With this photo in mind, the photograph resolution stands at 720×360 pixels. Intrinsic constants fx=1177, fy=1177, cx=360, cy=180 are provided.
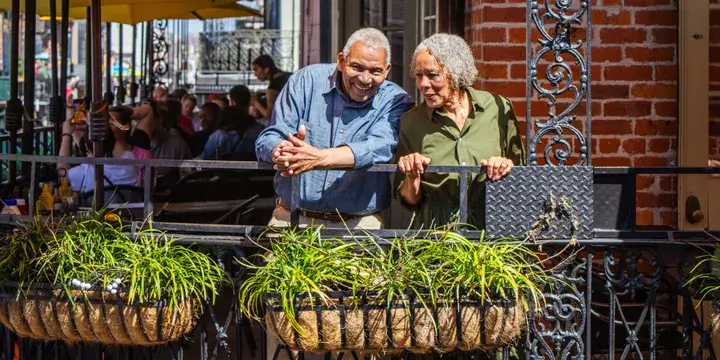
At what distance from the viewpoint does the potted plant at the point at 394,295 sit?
4027 mm

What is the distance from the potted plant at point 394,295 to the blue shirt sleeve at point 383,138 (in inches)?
17.4

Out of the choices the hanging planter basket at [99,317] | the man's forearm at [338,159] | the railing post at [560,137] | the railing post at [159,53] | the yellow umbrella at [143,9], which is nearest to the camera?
the hanging planter basket at [99,317]

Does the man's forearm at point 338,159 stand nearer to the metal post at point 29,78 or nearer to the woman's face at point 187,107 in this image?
the metal post at point 29,78

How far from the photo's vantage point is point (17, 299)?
14.4ft

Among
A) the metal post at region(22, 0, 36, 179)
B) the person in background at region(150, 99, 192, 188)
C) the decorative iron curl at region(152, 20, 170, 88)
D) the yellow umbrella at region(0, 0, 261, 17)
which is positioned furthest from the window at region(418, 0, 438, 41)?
the decorative iron curl at region(152, 20, 170, 88)

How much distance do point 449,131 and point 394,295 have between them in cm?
91

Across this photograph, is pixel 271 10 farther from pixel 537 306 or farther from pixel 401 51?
pixel 537 306

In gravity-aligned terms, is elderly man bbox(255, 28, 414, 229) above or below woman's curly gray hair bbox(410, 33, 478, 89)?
below

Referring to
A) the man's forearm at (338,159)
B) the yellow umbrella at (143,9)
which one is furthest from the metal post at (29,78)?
the man's forearm at (338,159)

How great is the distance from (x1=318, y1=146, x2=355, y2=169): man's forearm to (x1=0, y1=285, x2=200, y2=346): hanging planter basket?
0.72m

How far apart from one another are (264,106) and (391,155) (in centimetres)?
925

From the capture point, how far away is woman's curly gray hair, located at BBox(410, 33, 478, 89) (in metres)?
4.60

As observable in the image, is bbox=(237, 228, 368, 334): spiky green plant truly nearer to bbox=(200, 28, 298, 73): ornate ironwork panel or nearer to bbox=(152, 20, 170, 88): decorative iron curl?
bbox=(152, 20, 170, 88): decorative iron curl

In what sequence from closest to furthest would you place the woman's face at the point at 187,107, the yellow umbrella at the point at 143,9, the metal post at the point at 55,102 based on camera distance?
1. the metal post at the point at 55,102
2. the yellow umbrella at the point at 143,9
3. the woman's face at the point at 187,107
